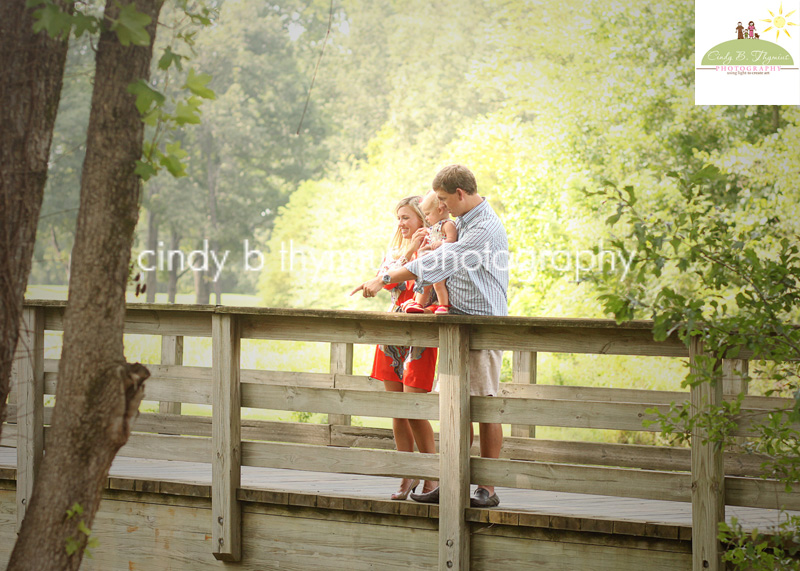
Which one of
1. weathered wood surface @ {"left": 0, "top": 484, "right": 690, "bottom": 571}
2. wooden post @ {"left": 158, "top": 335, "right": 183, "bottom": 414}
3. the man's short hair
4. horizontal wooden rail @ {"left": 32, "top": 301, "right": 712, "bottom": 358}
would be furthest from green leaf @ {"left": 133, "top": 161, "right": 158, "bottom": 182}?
wooden post @ {"left": 158, "top": 335, "right": 183, "bottom": 414}

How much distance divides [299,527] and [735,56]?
1007cm

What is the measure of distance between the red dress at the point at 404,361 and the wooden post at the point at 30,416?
5.32ft

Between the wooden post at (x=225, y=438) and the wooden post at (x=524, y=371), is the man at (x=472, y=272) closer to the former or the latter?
the wooden post at (x=225, y=438)

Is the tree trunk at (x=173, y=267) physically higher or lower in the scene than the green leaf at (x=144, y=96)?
higher

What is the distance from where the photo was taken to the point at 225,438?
378cm

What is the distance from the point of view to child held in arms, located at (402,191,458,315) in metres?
3.72

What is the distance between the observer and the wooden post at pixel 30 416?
412 centimetres

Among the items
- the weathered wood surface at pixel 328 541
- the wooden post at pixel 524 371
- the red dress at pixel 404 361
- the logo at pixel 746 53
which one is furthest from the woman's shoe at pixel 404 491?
the logo at pixel 746 53

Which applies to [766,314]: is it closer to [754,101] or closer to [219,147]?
[754,101]

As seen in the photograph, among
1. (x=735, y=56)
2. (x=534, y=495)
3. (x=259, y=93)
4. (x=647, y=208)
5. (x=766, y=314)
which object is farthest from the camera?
(x=259, y=93)

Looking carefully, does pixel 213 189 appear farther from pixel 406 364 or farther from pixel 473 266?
pixel 473 266

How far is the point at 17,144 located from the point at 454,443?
201 centimetres

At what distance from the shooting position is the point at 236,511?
3.82m

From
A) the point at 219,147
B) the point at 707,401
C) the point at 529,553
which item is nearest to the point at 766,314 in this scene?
the point at 707,401
